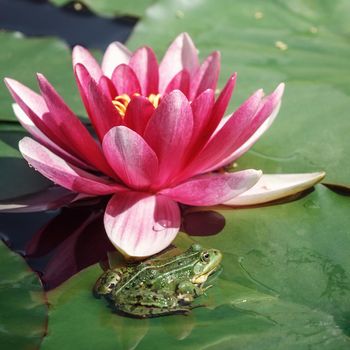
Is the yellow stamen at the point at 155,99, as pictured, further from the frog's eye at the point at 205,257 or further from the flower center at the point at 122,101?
the frog's eye at the point at 205,257

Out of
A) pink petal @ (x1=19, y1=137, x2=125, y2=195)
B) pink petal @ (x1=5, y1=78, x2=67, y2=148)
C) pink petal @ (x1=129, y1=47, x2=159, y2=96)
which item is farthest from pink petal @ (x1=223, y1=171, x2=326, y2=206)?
pink petal @ (x1=5, y1=78, x2=67, y2=148)

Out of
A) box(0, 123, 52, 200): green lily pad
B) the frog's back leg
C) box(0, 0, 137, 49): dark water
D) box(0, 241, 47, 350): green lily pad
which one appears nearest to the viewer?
box(0, 241, 47, 350): green lily pad

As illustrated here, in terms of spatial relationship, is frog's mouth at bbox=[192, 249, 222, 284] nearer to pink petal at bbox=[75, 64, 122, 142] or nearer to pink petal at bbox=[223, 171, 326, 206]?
pink petal at bbox=[223, 171, 326, 206]

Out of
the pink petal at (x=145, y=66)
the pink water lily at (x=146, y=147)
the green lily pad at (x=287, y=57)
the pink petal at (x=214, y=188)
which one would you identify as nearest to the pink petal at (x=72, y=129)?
the pink water lily at (x=146, y=147)

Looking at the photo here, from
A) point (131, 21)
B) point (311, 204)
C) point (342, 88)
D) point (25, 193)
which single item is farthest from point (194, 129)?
point (131, 21)

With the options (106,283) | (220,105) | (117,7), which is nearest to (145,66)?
(220,105)
